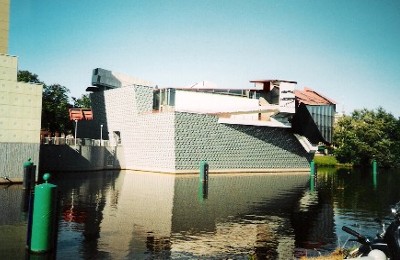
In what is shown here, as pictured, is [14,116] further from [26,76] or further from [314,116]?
[26,76]

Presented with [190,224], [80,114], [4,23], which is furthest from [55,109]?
[190,224]

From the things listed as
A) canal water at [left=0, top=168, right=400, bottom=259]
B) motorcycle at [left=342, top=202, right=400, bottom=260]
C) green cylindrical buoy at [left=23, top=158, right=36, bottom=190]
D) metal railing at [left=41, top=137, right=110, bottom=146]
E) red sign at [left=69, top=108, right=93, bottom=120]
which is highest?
red sign at [left=69, top=108, right=93, bottom=120]

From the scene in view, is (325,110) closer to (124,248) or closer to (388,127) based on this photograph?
(388,127)

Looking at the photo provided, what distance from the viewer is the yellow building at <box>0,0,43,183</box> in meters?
22.2

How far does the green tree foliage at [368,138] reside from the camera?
66.2m

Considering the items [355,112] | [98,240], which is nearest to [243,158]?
[98,240]

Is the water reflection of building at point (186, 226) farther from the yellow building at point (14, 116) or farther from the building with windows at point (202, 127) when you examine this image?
the building with windows at point (202, 127)

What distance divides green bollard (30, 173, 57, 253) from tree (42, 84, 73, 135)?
52116 mm

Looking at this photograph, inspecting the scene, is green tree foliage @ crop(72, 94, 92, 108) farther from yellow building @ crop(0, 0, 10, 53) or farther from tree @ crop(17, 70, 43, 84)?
yellow building @ crop(0, 0, 10, 53)

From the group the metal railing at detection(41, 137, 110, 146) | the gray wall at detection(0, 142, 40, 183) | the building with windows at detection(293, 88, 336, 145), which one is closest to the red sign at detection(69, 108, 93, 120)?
the metal railing at detection(41, 137, 110, 146)

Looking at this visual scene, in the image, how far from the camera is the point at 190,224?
11.9 metres

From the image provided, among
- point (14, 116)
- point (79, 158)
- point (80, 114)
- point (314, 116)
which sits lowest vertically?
point (79, 158)

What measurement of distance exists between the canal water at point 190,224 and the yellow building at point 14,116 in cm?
371

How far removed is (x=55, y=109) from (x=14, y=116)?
1442 inches
